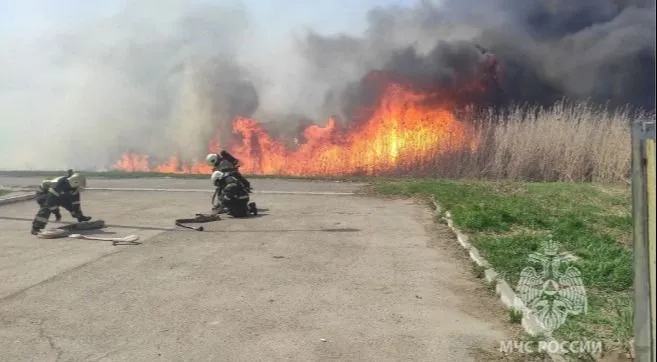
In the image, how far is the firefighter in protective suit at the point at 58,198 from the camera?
9531 mm

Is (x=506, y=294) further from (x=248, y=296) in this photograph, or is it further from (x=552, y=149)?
(x=552, y=149)

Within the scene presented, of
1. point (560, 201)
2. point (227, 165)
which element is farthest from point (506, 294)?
point (227, 165)

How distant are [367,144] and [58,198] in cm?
1314

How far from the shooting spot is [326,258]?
25.1 feet

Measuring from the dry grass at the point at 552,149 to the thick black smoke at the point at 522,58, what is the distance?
19.9 ft

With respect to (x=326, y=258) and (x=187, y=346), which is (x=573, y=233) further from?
(x=187, y=346)

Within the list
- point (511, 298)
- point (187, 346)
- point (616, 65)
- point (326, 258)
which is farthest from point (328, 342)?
point (616, 65)

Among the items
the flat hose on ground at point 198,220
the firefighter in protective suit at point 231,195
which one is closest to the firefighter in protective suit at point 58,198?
the flat hose on ground at point 198,220

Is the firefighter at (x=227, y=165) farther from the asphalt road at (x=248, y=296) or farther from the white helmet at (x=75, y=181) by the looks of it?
the white helmet at (x=75, y=181)

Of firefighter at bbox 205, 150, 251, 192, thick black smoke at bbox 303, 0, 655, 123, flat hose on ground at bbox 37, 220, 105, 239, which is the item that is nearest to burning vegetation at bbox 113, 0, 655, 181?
thick black smoke at bbox 303, 0, 655, 123

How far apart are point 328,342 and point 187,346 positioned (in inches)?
43.2

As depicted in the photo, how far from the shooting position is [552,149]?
657 inches

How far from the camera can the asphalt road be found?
4.60 m

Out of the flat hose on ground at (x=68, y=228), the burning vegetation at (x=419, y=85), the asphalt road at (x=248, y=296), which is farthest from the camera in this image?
the burning vegetation at (x=419, y=85)
